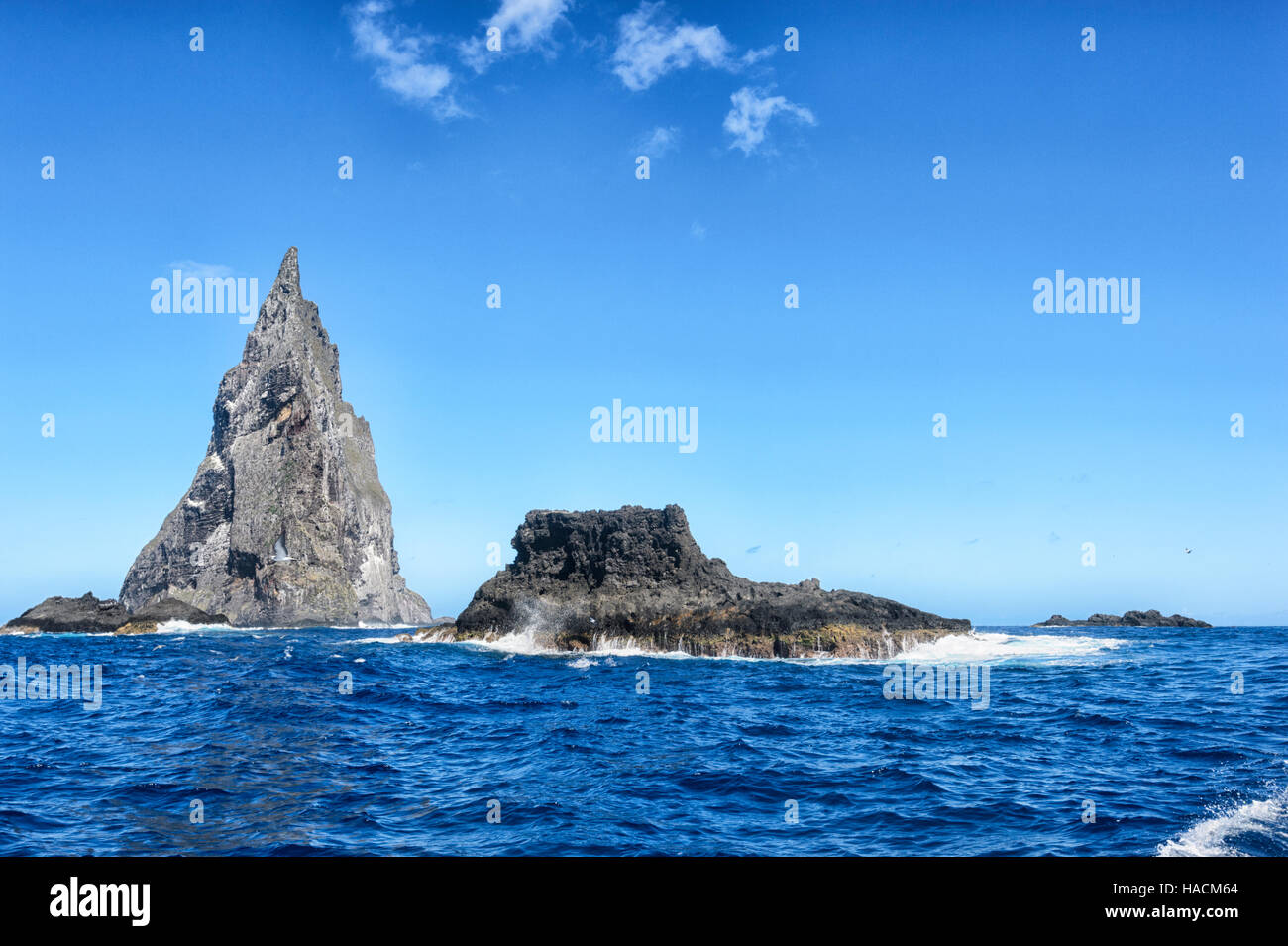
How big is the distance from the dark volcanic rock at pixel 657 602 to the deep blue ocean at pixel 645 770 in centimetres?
1945

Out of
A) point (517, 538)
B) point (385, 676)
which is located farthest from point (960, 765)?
point (517, 538)

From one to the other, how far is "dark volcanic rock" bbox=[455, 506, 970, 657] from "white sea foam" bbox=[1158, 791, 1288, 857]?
38113 millimetres

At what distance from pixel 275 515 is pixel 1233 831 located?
159 metres

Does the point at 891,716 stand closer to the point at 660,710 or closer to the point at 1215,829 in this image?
the point at 660,710

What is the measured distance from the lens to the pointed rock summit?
471 feet

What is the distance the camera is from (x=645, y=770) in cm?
1733

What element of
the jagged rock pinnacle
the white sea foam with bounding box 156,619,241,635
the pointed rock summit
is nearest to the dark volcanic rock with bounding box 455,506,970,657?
the white sea foam with bounding box 156,619,241,635

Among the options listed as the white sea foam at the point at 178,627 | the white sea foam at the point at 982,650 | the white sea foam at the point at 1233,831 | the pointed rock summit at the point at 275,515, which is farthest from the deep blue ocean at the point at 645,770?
the pointed rock summit at the point at 275,515

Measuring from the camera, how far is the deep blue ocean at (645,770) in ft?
38.4

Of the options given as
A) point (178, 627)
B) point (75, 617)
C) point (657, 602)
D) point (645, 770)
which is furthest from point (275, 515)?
point (645, 770)

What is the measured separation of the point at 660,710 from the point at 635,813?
13827mm

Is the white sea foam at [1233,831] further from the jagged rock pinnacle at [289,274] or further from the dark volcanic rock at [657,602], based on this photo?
the jagged rock pinnacle at [289,274]

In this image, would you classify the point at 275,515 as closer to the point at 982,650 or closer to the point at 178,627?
the point at 178,627
